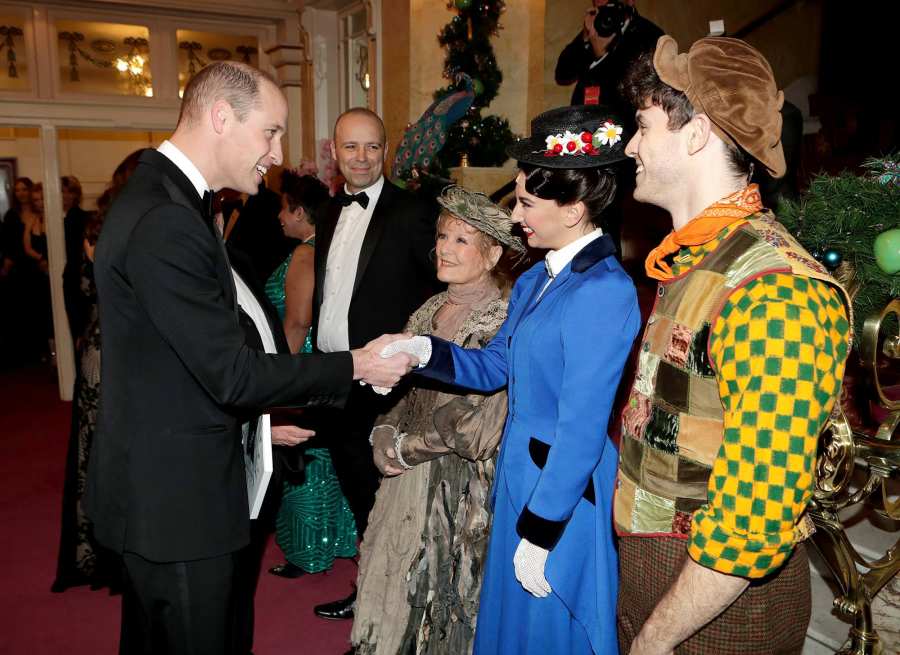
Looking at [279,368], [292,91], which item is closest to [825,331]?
[279,368]

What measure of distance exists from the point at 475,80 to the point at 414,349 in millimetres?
3044

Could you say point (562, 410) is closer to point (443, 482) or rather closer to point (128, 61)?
point (443, 482)

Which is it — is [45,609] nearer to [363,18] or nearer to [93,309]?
[93,309]

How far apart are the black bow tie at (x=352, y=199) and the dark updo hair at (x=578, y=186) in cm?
145

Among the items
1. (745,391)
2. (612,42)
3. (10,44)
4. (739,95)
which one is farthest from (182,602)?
(10,44)

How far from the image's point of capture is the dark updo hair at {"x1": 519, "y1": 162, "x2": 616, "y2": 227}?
1741 millimetres

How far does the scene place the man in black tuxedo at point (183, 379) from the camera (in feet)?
4.91

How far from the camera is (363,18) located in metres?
6.06

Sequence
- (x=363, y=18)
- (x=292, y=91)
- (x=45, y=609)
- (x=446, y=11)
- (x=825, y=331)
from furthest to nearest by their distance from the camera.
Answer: (x=292, y=91), (x=363, y=18), (x=446, y=11), (x=45, y=609), (x=825, y=331)

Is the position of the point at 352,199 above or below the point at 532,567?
above

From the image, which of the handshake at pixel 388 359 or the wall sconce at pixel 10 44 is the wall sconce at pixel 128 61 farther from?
the handshake at pixel 388 359

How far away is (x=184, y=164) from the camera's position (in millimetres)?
1634

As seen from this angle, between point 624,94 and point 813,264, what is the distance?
493mm

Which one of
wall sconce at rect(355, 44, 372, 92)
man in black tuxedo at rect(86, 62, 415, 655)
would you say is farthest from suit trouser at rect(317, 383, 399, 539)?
wall sconce at rect(355, 44, 372, 92)
